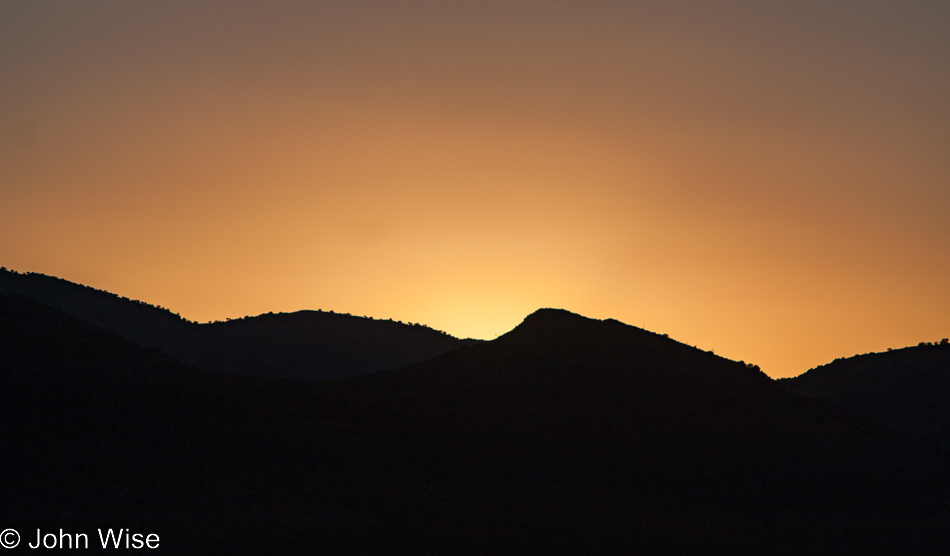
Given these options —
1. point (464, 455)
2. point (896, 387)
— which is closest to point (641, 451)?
point (464, 455)

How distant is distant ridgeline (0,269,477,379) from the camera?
68062 mm

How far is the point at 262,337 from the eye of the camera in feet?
238

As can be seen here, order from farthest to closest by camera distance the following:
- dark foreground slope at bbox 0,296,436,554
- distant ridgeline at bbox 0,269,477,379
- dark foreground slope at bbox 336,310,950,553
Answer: distant ridgeline at bbox 0,269,477,379, dark foreground slope at bbox 336,310,950,553, dark foreground slope at bbox 0,296,436,554

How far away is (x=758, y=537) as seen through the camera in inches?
1062

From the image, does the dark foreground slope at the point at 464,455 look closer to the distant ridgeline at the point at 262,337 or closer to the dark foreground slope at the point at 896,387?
the dark foreground slope at the point at 896,387

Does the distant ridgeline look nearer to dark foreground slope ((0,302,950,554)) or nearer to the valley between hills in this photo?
the valley between hills

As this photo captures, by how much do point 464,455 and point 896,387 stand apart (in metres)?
34.0

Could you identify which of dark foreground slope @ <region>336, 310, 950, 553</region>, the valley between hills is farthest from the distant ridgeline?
dark foreground slope @ <region>336, 310, 950, 553</region>

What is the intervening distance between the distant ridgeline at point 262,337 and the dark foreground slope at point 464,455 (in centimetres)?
2798

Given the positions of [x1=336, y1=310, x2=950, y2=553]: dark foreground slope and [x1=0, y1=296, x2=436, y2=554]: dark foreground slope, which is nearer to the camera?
[x1=0, y1=296, x2=436, y2=554]: dark foreground slope

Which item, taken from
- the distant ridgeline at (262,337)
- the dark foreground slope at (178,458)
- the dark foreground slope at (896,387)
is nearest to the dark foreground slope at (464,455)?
the dark foreground slope at (178,458)

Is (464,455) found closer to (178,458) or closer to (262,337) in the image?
(178,458)

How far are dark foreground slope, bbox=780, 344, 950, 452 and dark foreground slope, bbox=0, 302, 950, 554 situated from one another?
12043 millimetres

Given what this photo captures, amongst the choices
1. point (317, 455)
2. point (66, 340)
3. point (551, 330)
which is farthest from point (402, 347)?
point (317, 455)
